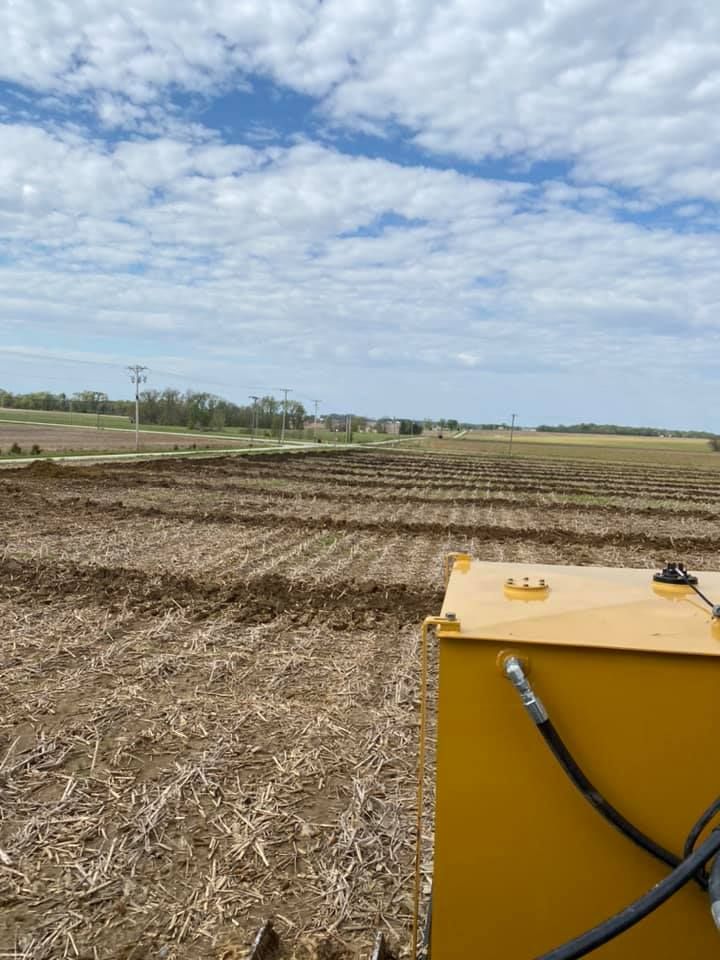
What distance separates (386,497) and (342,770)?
17.9 m

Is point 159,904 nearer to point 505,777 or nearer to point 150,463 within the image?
point 505,777

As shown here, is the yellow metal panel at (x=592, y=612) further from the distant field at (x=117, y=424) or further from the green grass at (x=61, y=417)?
the green grass at (x=61, y=417)

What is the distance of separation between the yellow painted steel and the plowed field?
89 centimetres

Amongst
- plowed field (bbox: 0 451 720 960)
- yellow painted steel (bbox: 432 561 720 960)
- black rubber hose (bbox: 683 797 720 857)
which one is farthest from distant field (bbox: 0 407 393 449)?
black rubber hose (bbox: 683 797 720 857)

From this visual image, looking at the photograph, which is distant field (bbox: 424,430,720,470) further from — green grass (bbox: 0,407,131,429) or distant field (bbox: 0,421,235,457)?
green grass (bbox: 0,407,131,429)

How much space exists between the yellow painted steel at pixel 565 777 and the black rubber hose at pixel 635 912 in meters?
0.26

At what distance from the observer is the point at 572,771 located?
229 centimetres

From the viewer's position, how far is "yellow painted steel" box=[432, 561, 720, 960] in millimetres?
A: 2305

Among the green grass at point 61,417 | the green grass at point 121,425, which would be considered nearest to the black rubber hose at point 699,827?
the green grass at point 121,425

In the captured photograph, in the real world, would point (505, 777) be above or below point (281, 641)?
above

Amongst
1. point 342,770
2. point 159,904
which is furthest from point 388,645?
point 159,904

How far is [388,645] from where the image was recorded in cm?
730

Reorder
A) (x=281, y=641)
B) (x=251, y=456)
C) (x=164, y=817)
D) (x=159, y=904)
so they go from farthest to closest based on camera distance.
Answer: (x=251, y=456)
(x=281, y=641)
(x=164, y=817)
(x=159, y=904)

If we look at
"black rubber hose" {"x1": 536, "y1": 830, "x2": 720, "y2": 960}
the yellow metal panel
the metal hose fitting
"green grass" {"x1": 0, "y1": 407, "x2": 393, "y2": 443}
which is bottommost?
"green grass" {"x1": 0, "y1": 407, "x2": 393, "y2": 443}
